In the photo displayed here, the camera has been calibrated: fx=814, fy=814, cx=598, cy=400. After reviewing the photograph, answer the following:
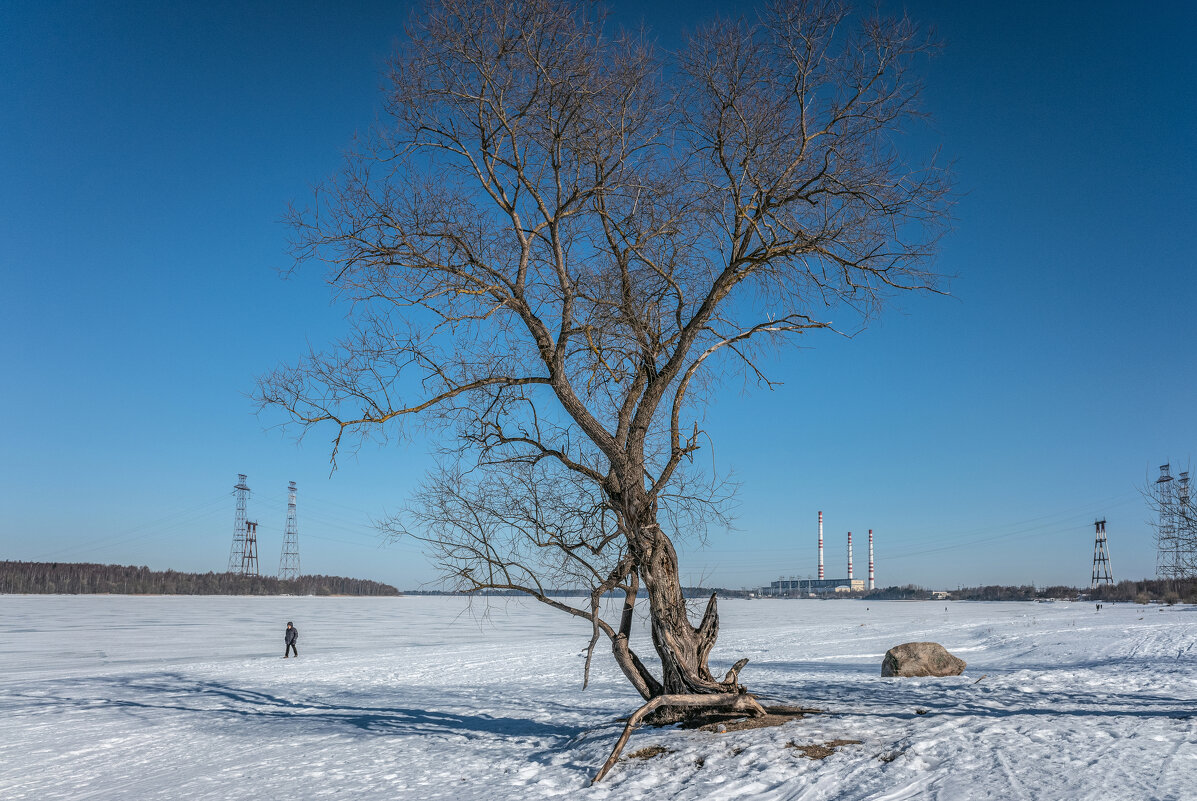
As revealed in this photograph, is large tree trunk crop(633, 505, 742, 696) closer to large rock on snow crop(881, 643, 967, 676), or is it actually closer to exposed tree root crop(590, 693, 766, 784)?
exposed tree root crop(590, 693, 766, 784)

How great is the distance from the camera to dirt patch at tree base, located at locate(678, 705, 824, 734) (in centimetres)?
1002

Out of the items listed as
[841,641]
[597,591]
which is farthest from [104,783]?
[841,641]

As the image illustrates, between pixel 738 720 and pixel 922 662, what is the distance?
30.9 feet

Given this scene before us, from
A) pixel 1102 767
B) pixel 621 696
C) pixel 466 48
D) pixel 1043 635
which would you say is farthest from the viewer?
pixel 1043 635

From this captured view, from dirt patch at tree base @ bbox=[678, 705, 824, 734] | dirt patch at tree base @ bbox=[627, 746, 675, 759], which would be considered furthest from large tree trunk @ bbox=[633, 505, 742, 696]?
dirt patch at tree base @ bbox=[627, 746, 675, 759]

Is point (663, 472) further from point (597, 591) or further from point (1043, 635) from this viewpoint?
point (1043, 635)

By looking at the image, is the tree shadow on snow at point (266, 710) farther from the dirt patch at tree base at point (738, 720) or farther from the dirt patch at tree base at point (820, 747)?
the dirt patch at tree base at point (820, 747)

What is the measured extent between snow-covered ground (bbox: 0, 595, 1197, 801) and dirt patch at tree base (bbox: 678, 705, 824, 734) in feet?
0.87

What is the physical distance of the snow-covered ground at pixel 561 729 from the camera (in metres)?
8.12

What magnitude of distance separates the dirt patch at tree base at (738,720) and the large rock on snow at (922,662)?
8.12m

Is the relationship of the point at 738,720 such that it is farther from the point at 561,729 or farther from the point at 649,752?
the point at 561,729

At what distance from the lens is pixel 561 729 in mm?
12844

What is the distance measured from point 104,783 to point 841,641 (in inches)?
1059

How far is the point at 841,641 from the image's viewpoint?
31797mm
